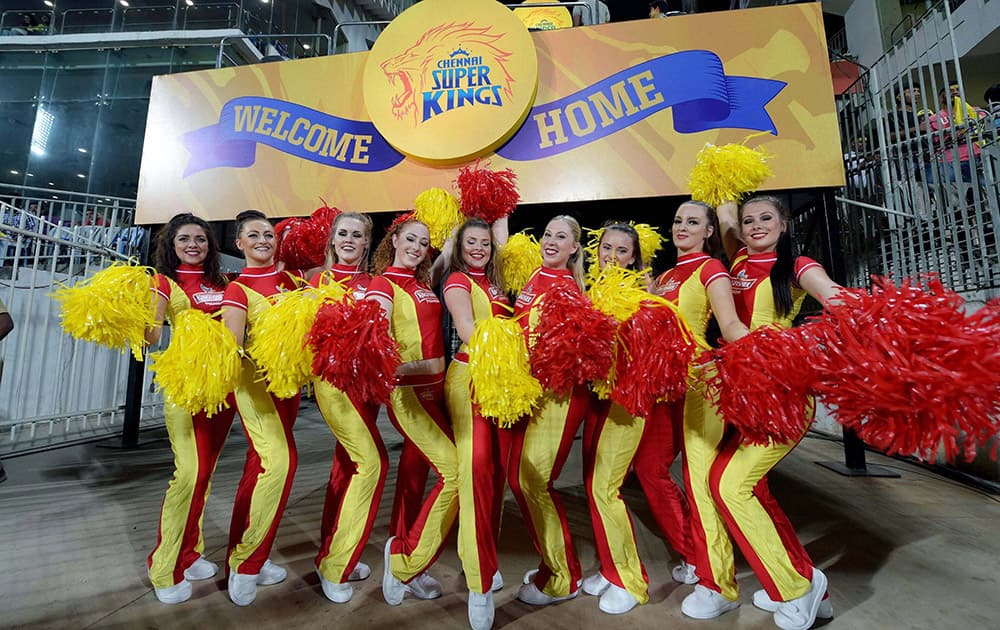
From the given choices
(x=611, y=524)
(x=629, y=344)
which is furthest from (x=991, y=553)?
(x=629, y=344)

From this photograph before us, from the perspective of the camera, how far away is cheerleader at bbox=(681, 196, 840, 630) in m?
1.77

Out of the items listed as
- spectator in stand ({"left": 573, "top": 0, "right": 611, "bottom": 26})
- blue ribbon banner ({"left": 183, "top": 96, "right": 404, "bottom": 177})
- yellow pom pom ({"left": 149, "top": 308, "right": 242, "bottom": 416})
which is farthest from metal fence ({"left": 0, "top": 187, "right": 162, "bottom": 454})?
spectator in stand ({"left": 573, "top": 0, "right": 611, "bottom": 26})

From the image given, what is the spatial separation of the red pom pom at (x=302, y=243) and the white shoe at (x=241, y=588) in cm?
176

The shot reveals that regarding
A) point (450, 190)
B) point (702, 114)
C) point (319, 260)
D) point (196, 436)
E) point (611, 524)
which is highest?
point (702, 114)

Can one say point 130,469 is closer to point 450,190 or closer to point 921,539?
point 450,190

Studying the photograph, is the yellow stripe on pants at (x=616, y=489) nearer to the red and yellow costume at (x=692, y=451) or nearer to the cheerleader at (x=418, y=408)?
the red and yellow costume at (x=692, y=451)

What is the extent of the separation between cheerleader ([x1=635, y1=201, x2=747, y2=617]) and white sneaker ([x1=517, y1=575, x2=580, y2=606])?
0.50 m

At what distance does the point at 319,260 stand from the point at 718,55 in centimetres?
325

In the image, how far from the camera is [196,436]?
209cm

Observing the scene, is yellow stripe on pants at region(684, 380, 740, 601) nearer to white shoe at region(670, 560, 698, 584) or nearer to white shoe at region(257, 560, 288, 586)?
white shoe at region(670, 560, 698, 584)

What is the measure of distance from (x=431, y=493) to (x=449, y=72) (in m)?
3.21

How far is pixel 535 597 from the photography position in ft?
6.48

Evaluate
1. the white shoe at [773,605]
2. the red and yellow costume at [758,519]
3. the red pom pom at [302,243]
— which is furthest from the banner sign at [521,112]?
the white shoe at [773,605]

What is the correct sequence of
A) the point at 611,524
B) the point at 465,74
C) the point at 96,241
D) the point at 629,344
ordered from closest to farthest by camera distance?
1. the point at 629,344
2. the point at 611,524
3. the point at 465,74
4. the point at 96,241
